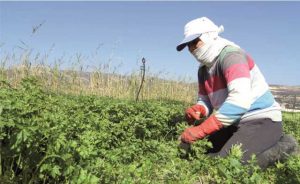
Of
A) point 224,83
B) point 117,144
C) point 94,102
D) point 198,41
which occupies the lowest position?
point 117,144

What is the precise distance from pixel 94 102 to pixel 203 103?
3.81 ft

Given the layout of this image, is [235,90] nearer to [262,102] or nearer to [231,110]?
[231,110]

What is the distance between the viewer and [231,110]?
3877mm

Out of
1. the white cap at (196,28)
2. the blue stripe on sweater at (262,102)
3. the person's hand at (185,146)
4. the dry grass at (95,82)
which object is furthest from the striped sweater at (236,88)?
the dry grass at (95,82)

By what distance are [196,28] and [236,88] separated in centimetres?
66

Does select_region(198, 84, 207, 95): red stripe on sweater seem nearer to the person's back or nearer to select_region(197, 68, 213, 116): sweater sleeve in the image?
select_region(197, 68, 213, 116): sweater sleeve

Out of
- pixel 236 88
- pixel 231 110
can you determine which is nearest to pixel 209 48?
pixel 236 88

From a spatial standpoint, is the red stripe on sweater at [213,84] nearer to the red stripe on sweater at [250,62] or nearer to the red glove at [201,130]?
the red stripe on sweater at [250,62]

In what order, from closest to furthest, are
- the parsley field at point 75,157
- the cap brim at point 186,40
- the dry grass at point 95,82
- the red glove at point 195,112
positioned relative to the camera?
the parsley field at point 75,157 → the cap brim at point 186,40 → the red glove at point 195,112 → the dry grass at point 95,82

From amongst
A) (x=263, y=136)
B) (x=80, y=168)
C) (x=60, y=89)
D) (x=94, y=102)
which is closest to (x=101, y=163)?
(x=80, y=168)

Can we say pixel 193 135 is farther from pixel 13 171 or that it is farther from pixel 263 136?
pixel 13 171

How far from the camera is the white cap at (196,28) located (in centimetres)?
406

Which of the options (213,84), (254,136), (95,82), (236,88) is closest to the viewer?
(236,88)

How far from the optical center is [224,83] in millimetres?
4199
